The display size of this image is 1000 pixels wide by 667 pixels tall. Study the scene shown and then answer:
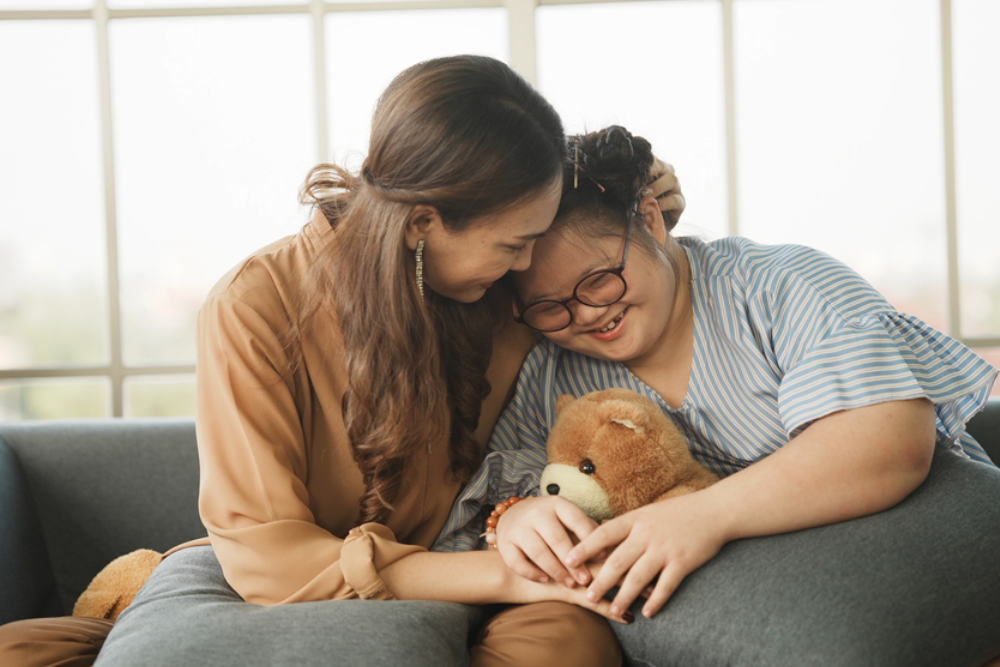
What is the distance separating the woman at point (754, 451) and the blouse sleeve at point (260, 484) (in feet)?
0.77

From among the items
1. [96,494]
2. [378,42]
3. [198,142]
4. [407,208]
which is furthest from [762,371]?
[198,142]

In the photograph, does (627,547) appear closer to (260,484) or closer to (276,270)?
(260,484)

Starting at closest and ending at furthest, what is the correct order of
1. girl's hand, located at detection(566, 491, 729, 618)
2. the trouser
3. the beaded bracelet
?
the trouser → girl's hand, located at detection(566, 491, 729, 618) → the beaded bracelet

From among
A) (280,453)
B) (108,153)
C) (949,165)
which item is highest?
(108,153)

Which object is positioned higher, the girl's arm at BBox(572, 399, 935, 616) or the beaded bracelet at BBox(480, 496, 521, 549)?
the girl's arm at BBox(572, 399, 935, 616)

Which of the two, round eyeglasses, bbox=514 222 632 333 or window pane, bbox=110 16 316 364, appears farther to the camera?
window pane, bbox=110 16 316 364

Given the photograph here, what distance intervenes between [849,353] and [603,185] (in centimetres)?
48

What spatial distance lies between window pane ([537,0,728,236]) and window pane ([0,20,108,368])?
62.7 inches

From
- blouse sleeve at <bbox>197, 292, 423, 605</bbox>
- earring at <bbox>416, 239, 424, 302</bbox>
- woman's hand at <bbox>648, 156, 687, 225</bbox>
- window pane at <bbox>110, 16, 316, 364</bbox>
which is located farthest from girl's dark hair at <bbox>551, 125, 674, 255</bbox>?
window pane at <bbox>110, 16, 316, 364</bbox>

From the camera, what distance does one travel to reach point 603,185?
126 cm

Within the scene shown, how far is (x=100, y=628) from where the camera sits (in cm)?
137

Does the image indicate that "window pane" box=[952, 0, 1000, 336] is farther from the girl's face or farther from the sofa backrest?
the sofa backrest

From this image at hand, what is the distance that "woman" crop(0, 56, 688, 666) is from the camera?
1027mm

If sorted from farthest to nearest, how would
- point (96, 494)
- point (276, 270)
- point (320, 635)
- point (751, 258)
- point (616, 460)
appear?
point (96, 494)
point (751, 258)
point (276, 270)
point (616, 460)
point (320, 635)
